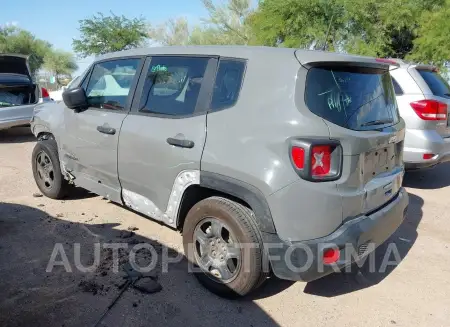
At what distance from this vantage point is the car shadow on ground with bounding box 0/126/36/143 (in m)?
9.43

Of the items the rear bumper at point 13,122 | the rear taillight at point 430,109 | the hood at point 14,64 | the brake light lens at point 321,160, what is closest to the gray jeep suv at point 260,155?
the brake light lens at point 321,160

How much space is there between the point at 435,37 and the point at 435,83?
586 inches

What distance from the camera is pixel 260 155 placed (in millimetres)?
2525

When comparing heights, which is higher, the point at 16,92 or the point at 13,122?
the point at 16,92

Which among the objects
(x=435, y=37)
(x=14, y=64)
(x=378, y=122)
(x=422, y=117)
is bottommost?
(x=422, y=117)

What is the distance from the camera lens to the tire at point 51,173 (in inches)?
185

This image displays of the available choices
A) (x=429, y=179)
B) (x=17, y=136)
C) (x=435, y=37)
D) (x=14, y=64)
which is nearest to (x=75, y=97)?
(x=429, y=179)

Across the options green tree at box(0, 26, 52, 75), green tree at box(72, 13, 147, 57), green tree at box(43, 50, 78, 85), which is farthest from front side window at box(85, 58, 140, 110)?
green tree at box(43, 50, 78, 85)

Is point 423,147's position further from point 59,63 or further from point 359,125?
point 59,63

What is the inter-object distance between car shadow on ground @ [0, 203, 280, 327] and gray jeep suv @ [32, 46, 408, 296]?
21 centimetres

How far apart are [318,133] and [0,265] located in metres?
2.95

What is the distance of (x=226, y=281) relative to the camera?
291 cm

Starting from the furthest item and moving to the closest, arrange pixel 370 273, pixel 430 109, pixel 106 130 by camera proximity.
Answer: pixel 430 109 < pixel 106 130 < pixel 370 273

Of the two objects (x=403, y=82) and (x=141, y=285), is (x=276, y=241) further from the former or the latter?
(x=403, y=82)
